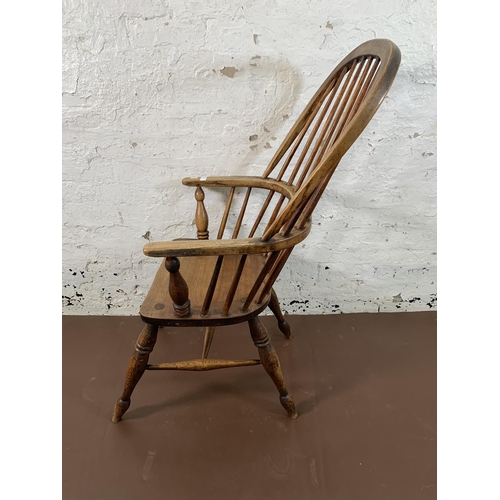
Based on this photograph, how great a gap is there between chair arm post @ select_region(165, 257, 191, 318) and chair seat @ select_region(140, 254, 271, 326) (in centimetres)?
3

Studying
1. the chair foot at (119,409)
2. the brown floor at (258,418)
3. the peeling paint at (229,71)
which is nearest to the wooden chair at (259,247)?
the chair foot at (119,409)

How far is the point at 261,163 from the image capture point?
5.81ft

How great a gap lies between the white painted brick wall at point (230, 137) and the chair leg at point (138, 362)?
0.62 metres

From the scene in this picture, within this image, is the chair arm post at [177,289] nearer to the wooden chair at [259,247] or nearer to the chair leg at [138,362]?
the wooden chair at [259,247]

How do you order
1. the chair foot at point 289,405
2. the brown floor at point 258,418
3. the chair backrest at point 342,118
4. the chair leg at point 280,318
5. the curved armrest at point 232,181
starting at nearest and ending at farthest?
1. the chair backrest at point 342,118
2. the brown floor at point 258,418
3. the chair foot at point 289,405
4. the curved armrest at point 232,181
5. the chair leg at point 280,318

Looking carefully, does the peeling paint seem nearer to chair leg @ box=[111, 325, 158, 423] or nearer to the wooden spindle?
the wooden spindle

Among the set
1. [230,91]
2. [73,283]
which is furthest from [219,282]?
[73,283]

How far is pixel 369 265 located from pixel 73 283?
139 cm

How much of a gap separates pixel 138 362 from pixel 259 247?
598 millimetres

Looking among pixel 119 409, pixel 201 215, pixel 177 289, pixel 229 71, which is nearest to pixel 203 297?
pixel 177 289

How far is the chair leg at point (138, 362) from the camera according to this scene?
1.39m

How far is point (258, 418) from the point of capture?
1.52 m

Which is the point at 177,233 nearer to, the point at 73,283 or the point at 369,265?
the point at 73,283

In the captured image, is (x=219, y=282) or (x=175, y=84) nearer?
(x=219, y=282)
